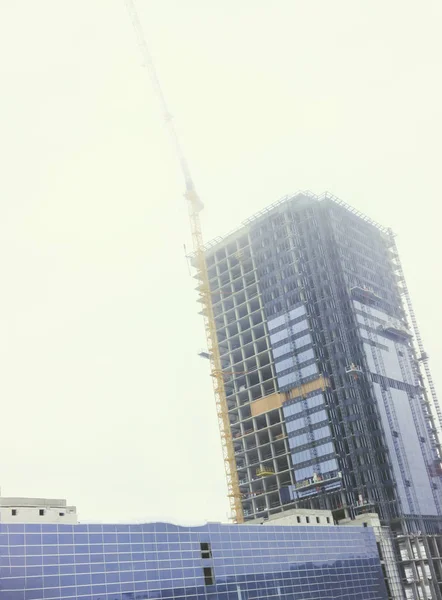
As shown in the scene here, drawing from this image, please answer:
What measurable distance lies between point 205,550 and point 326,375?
7372 cm

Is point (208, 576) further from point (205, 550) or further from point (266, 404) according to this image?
point (266, 404)

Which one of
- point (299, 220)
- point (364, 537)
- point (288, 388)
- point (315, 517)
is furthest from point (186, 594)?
point (299, 220)

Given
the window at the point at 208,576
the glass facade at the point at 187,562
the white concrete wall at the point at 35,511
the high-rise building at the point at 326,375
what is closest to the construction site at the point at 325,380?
the high-rise building at the point at 326,375

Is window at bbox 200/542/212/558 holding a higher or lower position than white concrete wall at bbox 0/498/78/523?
lower

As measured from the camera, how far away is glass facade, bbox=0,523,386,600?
3076 inches

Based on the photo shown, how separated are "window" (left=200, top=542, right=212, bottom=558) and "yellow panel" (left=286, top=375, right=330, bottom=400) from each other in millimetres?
69603

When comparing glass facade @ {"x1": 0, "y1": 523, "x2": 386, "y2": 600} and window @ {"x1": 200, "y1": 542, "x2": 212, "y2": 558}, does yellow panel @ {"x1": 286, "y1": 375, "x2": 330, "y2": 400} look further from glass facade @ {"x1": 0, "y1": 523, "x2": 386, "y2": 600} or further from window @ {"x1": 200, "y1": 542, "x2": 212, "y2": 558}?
window @ {"x1": 200, "y1": 542, "x2": 212, "y2": 558}

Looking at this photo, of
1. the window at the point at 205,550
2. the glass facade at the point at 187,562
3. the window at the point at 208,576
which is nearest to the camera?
the glass facade at the point at 187,562

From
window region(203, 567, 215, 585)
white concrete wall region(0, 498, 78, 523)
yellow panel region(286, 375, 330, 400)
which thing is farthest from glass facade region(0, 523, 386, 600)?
yellow panel region(286, 375, 330, 400)

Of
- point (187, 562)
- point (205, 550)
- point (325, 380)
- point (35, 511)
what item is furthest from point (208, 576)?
point (325, 380)

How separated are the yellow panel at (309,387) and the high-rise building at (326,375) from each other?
0.27 m

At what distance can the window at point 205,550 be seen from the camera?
321 feet

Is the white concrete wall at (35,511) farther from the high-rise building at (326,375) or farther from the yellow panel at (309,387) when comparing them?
the yellow panel at (309,387)

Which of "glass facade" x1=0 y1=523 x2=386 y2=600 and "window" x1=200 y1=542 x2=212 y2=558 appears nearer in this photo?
"glass facade" x1=0 y1=523 x2=386 y2=600
